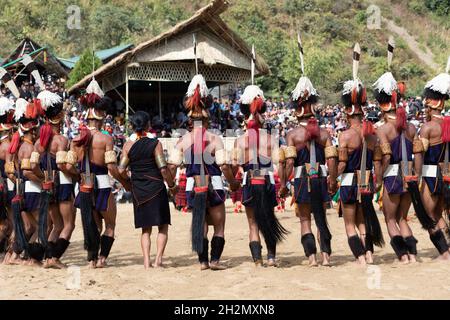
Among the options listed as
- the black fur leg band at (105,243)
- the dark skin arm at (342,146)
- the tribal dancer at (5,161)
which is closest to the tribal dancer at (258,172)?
the dark skin arm at (342,146)

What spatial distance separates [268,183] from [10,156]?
3.30 m

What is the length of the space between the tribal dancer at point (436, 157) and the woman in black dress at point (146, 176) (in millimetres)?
3001

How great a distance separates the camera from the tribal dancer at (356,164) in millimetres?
8805

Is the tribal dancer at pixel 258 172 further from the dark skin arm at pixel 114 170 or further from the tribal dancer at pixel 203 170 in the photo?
the dark skin arm at pixel 114 170

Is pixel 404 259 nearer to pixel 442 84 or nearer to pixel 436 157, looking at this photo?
pixel 436 157

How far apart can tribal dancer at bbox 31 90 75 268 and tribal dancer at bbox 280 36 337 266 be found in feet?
8.57

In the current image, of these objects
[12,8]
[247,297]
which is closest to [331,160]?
[247,297]

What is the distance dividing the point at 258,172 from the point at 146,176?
130cm

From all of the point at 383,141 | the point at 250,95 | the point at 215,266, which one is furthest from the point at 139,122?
the point at 383,141

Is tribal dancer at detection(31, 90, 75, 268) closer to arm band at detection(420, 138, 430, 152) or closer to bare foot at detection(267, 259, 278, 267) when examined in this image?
bare foot at detection(267, 259, 278, 267)

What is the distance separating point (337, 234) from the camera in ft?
40.1

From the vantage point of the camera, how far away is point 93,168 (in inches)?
362

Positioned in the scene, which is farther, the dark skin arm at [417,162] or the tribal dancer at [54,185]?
the tribal dancer at [54,185]

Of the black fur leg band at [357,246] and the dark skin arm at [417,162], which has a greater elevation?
the dark skin arm at [417,162]
